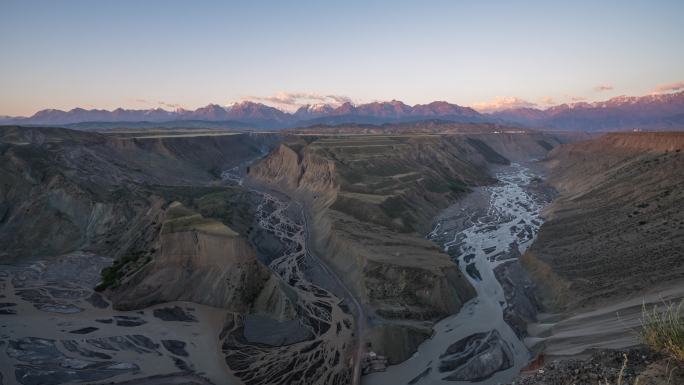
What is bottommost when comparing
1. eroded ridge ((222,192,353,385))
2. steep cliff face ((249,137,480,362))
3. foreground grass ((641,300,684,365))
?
eroded ridge ((222,192,353,385))

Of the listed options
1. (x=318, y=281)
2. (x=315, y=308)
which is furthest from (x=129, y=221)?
(x=315, y=308)

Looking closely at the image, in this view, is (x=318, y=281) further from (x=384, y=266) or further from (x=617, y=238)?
(x=617, y=238)

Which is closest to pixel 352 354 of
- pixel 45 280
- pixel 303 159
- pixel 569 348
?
pixel 569 348

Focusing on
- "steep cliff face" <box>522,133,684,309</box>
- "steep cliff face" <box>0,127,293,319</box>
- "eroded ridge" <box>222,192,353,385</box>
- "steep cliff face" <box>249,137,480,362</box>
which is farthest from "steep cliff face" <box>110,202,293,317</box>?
"steep cliff face" <box>522,133,684,309</box>

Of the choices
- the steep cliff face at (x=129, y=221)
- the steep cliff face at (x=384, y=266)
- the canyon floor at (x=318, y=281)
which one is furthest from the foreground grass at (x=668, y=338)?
the steep cliff face at (x=129, y=221)

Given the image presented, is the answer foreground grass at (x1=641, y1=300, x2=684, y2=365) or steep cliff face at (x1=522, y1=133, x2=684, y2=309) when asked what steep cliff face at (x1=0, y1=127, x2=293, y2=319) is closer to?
steep cliff face at (x1=522, y1=133, x2=684, y2=309)

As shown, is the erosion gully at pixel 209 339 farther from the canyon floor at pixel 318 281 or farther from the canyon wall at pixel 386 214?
the canyon wall at pixel 386 214

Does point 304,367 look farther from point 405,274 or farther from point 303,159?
point 303,159
